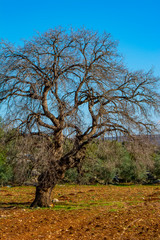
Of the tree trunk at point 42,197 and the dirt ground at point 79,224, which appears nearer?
the dirt ground at point 79,224

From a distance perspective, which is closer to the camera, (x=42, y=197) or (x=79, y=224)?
(x=79, y=224)

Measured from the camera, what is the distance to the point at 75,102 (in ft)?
32.7

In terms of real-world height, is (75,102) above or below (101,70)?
below

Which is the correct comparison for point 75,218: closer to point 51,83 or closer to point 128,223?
point 128,223

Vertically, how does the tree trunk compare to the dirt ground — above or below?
above

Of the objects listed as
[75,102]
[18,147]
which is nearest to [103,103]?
[75,102]

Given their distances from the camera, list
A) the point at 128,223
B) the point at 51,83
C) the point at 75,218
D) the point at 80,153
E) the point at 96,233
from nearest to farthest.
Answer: the point at 96,233
the point at 128,223
the point at 75,218
the point at 51,83
the point at 80,153

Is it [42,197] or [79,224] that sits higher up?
[42,197]

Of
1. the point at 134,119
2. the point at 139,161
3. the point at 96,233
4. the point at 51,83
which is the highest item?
the point at 51,83

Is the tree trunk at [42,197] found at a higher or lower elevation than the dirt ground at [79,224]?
higher

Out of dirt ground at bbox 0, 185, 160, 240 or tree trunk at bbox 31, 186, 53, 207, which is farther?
tree trunk at bbox 31, 186, 53, 207

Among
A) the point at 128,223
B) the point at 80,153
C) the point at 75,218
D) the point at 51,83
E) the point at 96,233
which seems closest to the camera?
the point at 96,233

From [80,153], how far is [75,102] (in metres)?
1.92

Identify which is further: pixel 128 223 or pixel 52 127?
pixel 52 127
